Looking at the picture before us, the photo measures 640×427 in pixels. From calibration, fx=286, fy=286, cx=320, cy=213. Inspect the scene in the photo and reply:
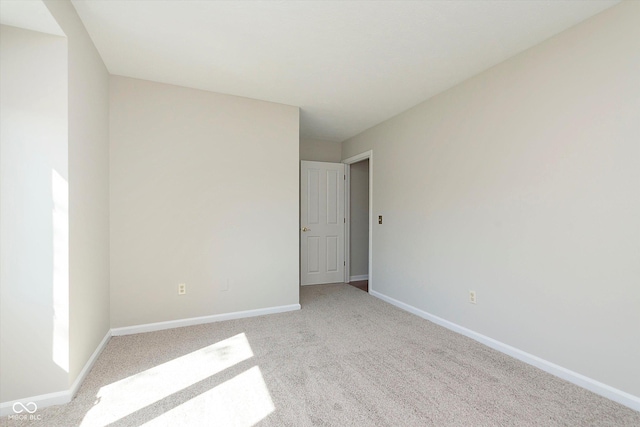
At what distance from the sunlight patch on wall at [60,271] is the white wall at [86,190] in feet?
0.14

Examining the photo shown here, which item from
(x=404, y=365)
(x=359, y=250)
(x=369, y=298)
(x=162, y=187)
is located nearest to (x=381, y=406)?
(x=404, y=365)

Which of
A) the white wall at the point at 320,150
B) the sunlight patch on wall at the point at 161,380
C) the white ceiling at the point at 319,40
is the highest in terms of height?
the white ceiling at the point at 319,40

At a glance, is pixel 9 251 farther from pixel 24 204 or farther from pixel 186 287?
pixel 186 287

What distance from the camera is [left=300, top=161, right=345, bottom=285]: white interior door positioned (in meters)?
4.70

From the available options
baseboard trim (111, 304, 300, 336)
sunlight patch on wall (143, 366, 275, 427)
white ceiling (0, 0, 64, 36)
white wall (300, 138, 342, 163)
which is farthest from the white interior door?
Answer: white ceiling (0, 0, 64, 36)

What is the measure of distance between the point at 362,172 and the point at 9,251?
14.9ft

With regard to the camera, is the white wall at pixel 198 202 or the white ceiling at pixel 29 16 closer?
the white ceiling at pixel 29 16

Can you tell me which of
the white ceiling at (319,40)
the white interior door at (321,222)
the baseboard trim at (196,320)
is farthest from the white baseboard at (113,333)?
the white ceiling at (319,40)

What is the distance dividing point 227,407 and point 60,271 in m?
1.31

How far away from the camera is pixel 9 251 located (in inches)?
65.3

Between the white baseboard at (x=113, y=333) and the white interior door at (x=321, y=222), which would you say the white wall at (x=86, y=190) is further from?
the white interior door at (x=321, y=222)

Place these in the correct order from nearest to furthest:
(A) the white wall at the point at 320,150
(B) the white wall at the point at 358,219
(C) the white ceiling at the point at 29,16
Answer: (C) the white ceiling at the point at 29,16 → (A) the white wall at the point at 320,150 → (B) the white wall at the point at 358,219

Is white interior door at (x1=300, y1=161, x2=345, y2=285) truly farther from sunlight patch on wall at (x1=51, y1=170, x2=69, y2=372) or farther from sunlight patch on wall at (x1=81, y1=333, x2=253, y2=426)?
sunlight patch on wall at (x1=51, y1=170, x2=69, y2=372)

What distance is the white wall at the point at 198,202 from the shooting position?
9.17 ft
